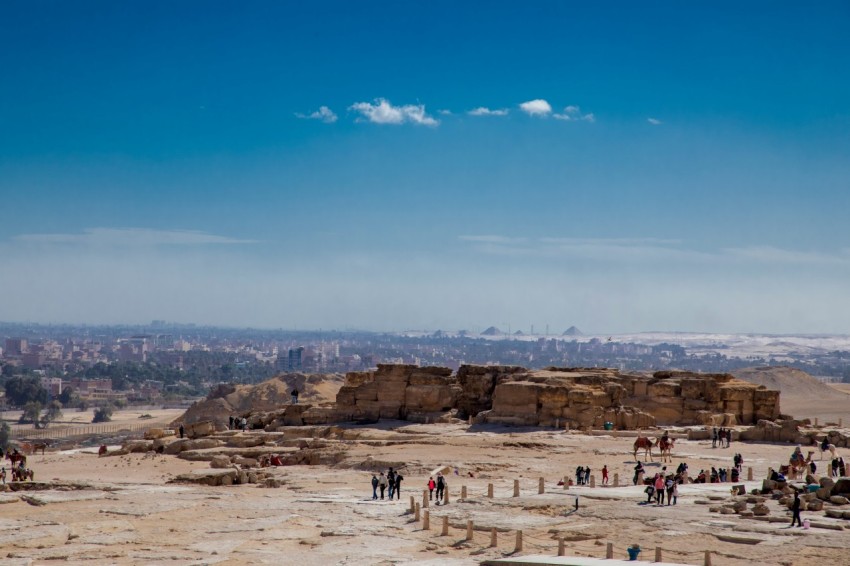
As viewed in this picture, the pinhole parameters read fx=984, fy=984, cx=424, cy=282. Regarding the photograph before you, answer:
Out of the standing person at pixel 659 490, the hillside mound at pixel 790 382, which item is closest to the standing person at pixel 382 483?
the standing person at pixel 659 490

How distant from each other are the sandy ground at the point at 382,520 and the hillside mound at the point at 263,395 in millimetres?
43125

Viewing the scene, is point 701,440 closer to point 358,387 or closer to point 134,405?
point 358,387

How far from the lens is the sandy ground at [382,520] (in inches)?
746

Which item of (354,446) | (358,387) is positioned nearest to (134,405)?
(358,387)

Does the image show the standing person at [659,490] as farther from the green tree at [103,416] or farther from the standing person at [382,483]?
the green tree at [103,416]

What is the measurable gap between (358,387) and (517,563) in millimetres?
26882

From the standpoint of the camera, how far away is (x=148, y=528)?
22.1m

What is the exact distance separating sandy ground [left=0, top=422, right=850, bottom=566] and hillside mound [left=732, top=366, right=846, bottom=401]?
2605 inches

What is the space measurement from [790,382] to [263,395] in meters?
53.7

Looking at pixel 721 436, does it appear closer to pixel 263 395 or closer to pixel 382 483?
pixel 382 483

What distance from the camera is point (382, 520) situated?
2234cm

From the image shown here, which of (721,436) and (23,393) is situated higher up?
(721,436)

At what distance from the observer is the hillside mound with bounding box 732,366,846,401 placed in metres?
93.8

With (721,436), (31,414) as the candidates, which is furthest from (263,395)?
(721,436)
